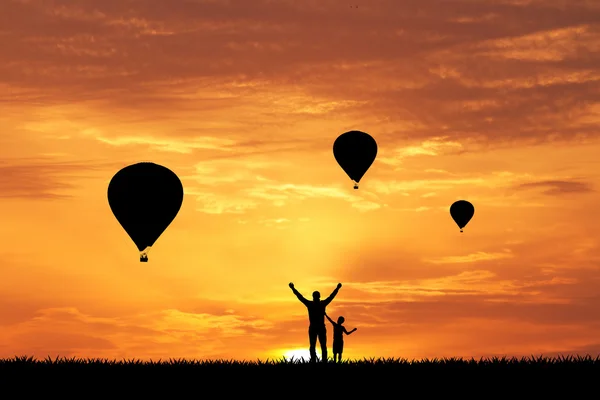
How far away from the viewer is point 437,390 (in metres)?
21.4

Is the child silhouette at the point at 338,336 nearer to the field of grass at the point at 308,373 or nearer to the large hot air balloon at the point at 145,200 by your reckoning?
the field of grass at the point at 308,373

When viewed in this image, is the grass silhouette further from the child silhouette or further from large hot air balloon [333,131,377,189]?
large hot air balloon [333,131,377,189]

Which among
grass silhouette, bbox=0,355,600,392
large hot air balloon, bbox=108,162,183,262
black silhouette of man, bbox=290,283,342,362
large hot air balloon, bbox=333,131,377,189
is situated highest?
large hot air balloon, bbox=333,131,377,189

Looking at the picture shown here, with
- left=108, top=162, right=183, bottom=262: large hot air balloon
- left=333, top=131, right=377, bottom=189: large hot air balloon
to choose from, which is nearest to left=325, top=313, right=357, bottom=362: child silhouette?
left=108, top=162, right=183, bottom=262: large hot air balloon

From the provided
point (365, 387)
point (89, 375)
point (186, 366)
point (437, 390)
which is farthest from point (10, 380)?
point (437, 390)

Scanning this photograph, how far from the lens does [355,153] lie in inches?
1650

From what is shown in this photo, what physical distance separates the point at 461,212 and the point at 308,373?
1248 inches

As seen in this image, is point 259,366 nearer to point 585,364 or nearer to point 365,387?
point 365,387

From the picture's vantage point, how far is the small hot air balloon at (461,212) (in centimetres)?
5262

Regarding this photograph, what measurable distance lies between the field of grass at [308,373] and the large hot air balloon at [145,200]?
8.13 metres

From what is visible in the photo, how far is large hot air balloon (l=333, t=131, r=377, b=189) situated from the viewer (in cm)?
4184

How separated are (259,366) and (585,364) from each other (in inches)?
310

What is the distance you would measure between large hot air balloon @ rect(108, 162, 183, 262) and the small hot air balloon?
75.1 feet

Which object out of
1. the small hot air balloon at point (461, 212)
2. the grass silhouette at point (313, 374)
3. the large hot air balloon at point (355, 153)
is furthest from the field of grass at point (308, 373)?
the small hot air balloon at point (461, 212)
